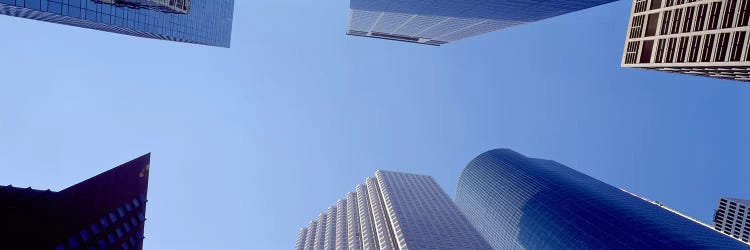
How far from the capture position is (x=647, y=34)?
304 feet

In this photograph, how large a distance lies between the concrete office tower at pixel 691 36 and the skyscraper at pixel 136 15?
7408 cm

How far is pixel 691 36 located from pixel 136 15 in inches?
3267

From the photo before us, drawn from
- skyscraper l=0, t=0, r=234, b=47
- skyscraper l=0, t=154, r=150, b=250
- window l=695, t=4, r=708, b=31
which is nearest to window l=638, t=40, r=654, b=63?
window l=695, t=4, r=708, b=31

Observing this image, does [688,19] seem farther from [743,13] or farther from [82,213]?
[82,213]

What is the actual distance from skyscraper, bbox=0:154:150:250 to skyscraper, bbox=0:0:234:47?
18146 millimetres

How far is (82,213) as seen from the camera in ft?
170

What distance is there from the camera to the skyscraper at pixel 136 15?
5588 cm

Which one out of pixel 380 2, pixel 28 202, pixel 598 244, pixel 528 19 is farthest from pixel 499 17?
pixel 28 202

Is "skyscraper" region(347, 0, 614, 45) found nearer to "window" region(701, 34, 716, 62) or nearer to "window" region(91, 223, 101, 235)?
"window" region(701, 34, 716, 62)

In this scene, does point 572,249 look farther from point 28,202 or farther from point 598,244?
point 28,202

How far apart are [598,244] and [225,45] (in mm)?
136895

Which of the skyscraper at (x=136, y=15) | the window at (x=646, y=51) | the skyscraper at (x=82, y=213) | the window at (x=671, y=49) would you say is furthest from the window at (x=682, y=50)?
the skyscraper at (x=82, y=213)

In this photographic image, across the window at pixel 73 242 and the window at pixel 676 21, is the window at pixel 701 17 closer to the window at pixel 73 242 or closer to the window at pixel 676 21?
the window at pixel 676 21

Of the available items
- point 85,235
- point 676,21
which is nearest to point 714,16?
point 676,21
